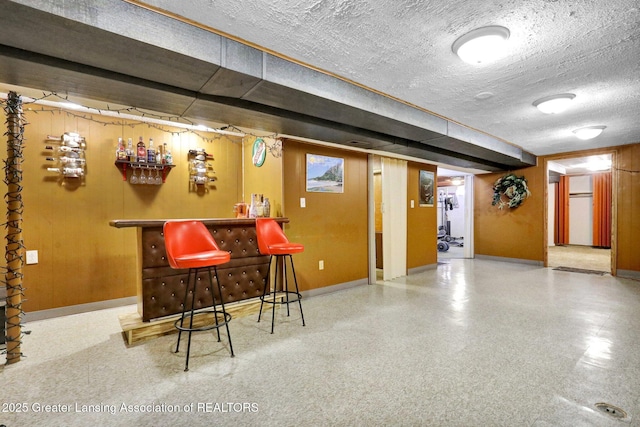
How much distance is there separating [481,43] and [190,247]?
2881mm

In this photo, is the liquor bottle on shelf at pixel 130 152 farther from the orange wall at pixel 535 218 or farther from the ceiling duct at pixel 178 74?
the orange wall at pixel 535 218

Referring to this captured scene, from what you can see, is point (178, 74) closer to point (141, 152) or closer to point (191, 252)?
point (191, 252)

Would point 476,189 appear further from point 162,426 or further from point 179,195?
point 162,426

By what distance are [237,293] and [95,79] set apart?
2533mm

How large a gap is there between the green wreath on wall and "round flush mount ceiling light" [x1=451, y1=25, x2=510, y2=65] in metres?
5.80

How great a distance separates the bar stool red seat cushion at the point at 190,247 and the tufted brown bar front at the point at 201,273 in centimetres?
43

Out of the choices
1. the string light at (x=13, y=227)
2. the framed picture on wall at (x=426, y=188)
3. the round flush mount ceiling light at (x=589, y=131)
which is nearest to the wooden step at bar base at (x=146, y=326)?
the string light at (x=13, y=227)

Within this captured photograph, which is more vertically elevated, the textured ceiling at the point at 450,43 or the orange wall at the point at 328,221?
the textured ceiling at the point at 450,43

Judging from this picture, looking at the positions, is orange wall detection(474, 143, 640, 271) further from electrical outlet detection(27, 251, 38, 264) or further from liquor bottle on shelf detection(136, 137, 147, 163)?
electrical outlet detection(27, 251, 38, 264)

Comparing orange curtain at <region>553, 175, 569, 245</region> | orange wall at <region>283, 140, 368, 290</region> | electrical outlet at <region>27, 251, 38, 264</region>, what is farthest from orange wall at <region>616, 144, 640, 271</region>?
electrical outlet at <region>27, 251, 38, 264</region>

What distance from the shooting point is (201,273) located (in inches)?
134

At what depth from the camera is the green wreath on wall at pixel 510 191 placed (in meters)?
7.09

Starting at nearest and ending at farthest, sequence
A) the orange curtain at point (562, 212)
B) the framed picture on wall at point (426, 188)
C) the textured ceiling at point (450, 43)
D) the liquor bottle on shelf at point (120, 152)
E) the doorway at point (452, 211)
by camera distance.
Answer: the textured ceiling at point (450, 43), the liquor bottle on shelf at point (120, 152), the framed picture on wall at point (426, 188), the orange curtain at point (562, 212), the doorway at point (452, 211)

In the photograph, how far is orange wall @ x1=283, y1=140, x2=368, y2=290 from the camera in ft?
14.4
